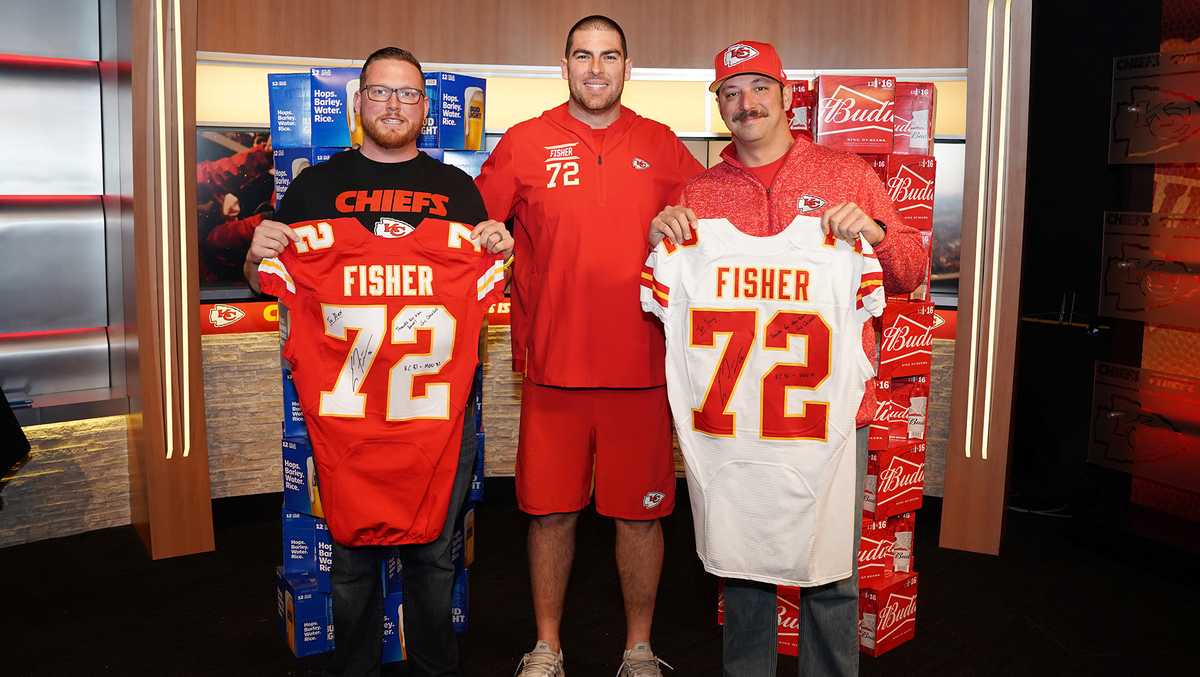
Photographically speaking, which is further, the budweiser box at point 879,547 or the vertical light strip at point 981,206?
the vertical light strip at point 981,206

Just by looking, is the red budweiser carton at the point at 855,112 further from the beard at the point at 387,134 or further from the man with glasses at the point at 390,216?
the beard at the point at 387,134

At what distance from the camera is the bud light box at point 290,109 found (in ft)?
10.2

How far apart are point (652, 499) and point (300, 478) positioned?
3.86 feet

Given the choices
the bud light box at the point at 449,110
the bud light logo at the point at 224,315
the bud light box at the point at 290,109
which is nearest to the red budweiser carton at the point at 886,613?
the bud light box at the point at 449,110

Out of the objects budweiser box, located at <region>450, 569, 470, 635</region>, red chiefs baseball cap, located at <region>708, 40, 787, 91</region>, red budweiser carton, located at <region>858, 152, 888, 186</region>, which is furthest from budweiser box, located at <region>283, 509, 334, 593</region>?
red budweiser carton, located at <region>858, 152, 888, 186</region>

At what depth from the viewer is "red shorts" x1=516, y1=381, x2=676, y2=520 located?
9.32 feet

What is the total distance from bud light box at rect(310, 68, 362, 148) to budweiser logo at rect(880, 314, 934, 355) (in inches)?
77.8

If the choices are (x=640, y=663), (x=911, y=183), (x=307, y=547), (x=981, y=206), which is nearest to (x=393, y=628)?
(x=307, y=547)

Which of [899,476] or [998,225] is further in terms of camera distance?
[998,225]

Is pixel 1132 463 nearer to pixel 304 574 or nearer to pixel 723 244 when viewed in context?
pixel 723 244

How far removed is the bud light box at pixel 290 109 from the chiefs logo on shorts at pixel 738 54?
4.79 feet

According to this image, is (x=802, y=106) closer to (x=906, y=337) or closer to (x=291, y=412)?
(x=906, y=337)

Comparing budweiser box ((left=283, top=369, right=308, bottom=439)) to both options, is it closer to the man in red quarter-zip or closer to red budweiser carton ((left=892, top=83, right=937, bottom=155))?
the man in red quarter-zip

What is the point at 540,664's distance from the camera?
2.90 metres
